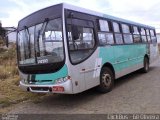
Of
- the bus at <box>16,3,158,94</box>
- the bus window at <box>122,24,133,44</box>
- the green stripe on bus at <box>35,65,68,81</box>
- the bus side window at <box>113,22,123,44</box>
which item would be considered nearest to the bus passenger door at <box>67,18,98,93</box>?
the bus at <box>16,3,158,94</box>

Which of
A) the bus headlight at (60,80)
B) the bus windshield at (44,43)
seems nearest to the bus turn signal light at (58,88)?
the bus headlight at (60,80)

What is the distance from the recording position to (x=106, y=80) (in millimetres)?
9102

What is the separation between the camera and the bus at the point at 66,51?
7301mm

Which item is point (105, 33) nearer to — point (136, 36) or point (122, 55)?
point (122, 55)

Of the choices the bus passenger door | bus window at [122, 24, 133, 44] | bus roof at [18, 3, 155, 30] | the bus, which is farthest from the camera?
bus window at [122, 24, 133, 44]

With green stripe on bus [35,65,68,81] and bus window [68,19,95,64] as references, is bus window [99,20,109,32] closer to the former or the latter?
bus window [68,19,95,64]

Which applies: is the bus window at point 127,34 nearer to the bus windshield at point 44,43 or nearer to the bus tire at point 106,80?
the bus tire at point 106,80

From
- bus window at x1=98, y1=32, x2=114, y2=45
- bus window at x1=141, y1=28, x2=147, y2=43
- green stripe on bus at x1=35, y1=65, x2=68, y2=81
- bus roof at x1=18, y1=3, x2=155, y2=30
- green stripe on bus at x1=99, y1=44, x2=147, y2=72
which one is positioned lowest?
green stripe on bus at x1=35, y1=65, x2=68, y2=81

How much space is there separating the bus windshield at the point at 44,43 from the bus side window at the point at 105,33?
78.6 inches

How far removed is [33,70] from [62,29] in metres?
1.55

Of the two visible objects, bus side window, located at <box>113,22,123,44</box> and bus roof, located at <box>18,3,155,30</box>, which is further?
bus side window, located at <box>113,22,123,44</box>

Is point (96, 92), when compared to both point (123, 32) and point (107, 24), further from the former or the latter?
point (123, 32)

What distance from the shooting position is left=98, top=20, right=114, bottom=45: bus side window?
908 centimetres

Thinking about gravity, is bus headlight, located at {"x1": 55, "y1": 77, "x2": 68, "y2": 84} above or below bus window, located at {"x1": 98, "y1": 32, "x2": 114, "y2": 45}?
below
